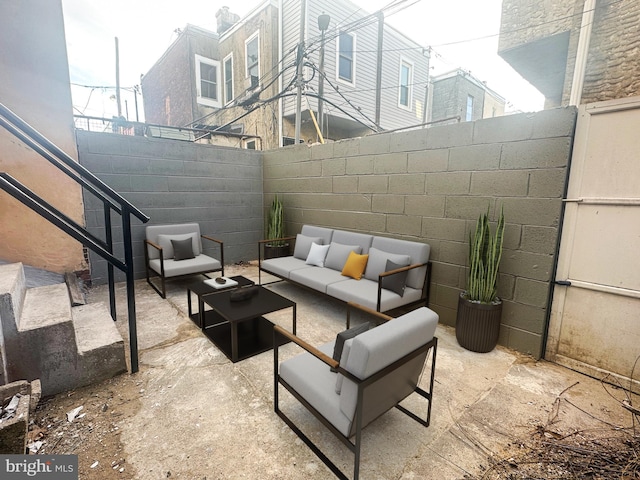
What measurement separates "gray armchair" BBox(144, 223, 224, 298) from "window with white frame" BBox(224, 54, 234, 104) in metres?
5.89

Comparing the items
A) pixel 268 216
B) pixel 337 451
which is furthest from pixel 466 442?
pixel 268 216

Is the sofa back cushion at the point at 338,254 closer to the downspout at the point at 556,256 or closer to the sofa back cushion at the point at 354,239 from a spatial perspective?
the sofa back cushion at the point at 354,239

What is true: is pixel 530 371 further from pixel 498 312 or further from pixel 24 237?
pixel 24 237

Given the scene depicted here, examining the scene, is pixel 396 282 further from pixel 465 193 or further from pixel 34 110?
pixel 34 110

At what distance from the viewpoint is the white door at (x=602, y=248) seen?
6.67 ft

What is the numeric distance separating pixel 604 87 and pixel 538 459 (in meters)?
3.77

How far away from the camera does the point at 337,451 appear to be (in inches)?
60.0

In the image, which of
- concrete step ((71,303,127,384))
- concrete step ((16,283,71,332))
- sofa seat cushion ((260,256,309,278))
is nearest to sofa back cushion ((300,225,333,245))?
sofa seat cushion ((260,256,309,278))

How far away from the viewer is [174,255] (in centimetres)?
397

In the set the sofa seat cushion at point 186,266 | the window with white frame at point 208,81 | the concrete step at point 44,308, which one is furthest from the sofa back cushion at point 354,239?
the window with white frame at point 208,81

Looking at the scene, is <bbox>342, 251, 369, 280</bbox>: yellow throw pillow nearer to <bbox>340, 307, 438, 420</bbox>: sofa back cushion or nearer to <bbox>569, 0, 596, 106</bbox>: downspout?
<bbox>340, 307, 438, 420</bbox>: sofa back cushion

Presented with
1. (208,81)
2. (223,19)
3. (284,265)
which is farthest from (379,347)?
(223,19)

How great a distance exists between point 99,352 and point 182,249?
6.87 ft

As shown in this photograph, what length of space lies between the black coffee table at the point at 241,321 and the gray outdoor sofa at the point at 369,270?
0.62m
